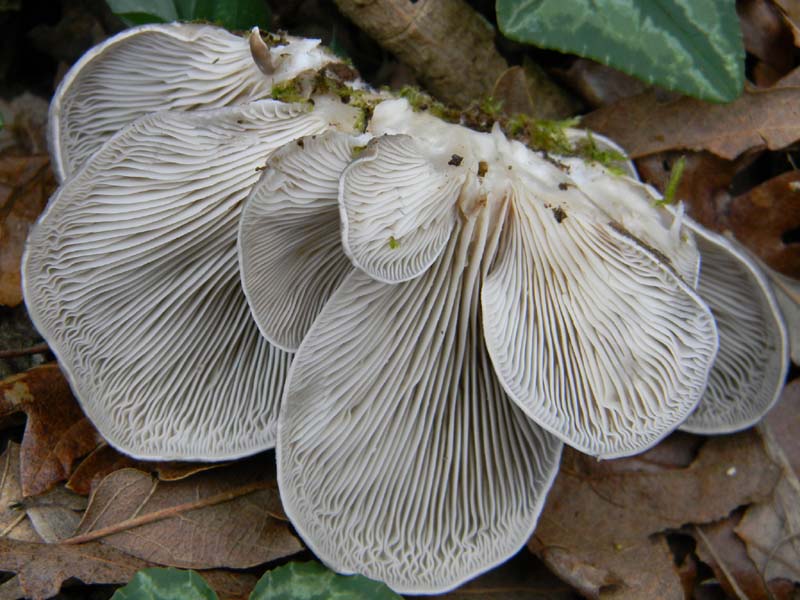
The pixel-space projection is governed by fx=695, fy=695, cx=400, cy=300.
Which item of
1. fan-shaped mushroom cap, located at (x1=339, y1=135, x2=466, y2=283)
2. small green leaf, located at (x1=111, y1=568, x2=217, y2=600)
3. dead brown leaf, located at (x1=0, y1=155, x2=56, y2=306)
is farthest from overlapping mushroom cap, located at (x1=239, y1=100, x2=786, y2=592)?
dead brown leaf, located at (x1=0, y1=155, x2=56, y2=306)

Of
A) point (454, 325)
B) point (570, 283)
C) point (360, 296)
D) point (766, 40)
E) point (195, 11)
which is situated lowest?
point (454, 325)

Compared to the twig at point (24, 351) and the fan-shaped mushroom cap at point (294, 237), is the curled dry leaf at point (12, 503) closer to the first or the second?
the twig at point (24, 351)

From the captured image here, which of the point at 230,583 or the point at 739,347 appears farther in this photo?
the point at 739,347

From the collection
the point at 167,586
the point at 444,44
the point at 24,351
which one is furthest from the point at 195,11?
the point at 167,586

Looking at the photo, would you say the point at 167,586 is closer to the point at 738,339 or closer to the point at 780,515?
the point at 738,339

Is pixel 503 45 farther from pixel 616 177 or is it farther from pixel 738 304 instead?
pixel 738 304

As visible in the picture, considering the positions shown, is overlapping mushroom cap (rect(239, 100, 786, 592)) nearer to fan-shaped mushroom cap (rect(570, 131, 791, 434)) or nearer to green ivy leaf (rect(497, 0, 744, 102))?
fan-shaped mushroom cap (rect(570, 131, 791, 434))
